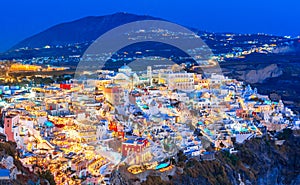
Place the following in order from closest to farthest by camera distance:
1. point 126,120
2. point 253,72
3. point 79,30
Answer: point 126,120 < point 253,72 < point 79,30

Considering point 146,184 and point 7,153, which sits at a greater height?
point 7,153

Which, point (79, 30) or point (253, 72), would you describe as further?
point (79, 30)

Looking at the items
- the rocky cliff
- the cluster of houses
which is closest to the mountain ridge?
the rocky cliff

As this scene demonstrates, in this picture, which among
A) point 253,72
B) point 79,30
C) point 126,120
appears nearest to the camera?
point 126,120

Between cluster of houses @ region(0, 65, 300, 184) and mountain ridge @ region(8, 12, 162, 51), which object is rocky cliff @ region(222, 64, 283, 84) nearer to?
cluster of houses @ region(0, 65, 300, 184)

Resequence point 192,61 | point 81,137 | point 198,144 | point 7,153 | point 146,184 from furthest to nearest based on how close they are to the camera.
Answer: point 192,61 < point 198,144 < point 81,137 < point 146,184 < point 7,153

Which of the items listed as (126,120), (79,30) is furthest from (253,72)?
(79,30)

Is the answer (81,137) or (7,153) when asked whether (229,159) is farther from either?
(7,153)

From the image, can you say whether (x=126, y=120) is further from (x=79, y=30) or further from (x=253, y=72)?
(x=79, y=30)

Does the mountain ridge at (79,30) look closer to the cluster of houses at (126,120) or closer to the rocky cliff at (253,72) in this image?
the rocky cliff at (253,72)

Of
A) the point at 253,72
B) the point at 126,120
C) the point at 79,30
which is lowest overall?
the point at 126,120

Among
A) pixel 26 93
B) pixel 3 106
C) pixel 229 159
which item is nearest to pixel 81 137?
pixel 3 106
